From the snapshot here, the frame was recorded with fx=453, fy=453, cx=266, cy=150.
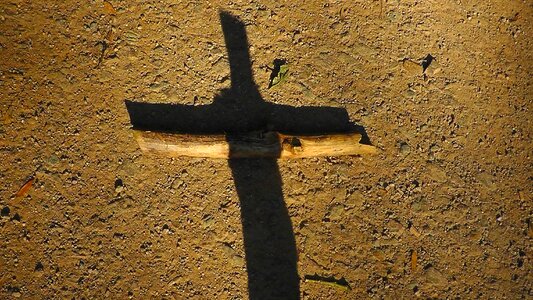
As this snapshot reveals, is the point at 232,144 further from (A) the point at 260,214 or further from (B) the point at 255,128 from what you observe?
(A) the point at 260,214

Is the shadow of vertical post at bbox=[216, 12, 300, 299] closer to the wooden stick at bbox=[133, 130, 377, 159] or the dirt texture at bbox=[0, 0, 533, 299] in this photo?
the dirt texture at bbox=[0, 0, 533, 299]

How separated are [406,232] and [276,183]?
122 cm

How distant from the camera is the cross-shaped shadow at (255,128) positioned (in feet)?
12.1

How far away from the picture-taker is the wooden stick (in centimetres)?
385

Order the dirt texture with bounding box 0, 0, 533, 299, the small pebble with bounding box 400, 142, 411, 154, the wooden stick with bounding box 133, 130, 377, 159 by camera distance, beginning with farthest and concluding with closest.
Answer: the small pebble with bounding box 400, 142, 411, 154 → the wooden stick with bounding box 133, 130, 377, 159 → the dirt texture with bounding box 0, 0, 533, 299

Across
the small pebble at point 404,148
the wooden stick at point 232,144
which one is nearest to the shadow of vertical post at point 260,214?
the wooden stick at point 232,144

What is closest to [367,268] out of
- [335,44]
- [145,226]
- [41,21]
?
[145,226]

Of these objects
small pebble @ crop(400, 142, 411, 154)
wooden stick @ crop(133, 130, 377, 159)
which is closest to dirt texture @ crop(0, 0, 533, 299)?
small pebble @ crop(400, 142, 411, 154)

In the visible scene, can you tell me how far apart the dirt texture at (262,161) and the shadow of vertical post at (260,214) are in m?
0.01

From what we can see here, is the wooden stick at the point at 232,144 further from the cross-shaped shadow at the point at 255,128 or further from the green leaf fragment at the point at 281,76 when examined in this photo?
the green leaf fragment at the point at 281,76

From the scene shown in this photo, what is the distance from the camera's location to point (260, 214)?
384cm

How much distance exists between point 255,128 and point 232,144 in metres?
0.38

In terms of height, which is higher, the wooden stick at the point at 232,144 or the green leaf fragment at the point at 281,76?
the green leaf fragment at the point at 281,76

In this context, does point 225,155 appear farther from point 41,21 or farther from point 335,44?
point 41,21
